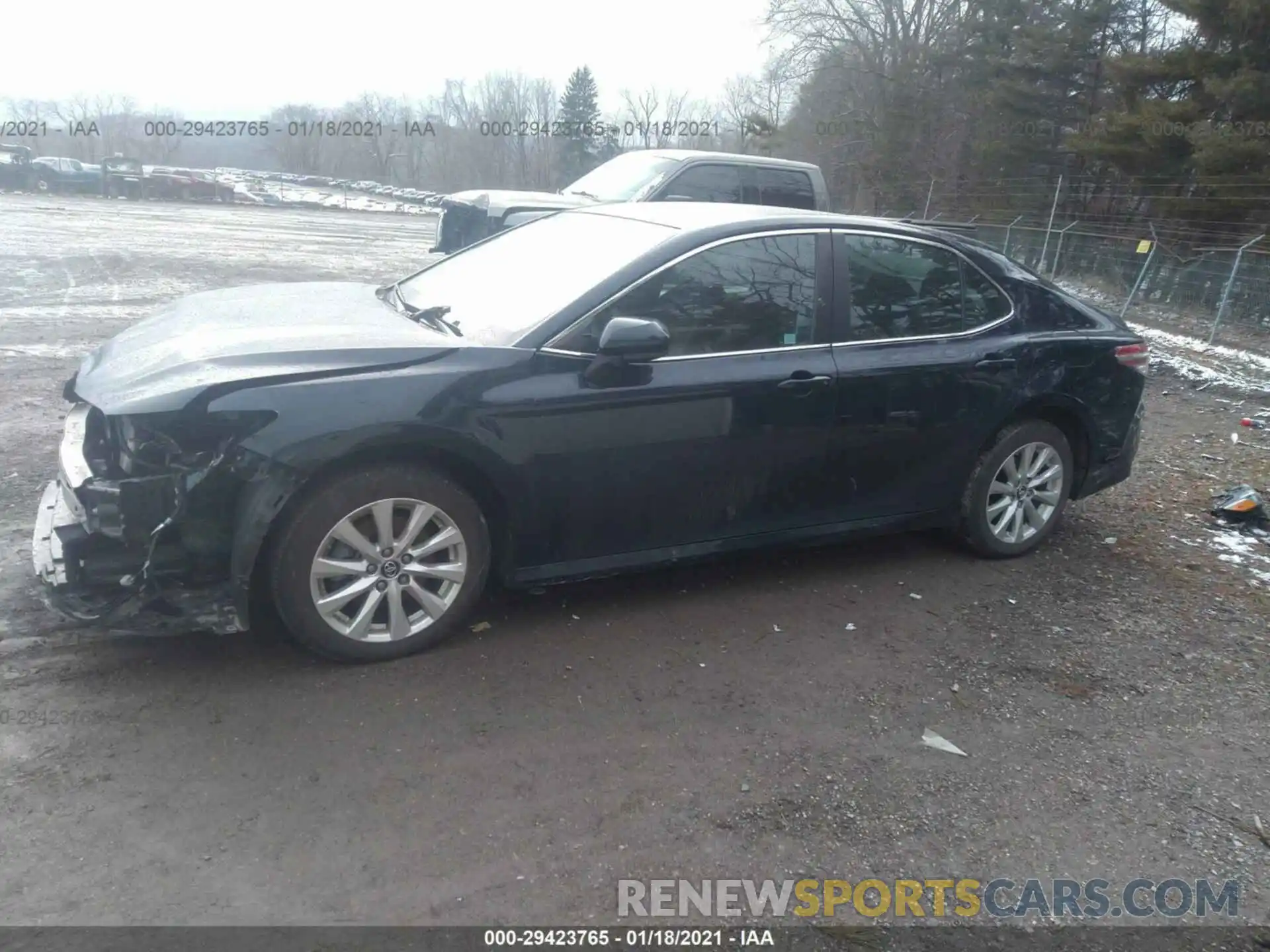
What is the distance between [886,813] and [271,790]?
6.19 ft

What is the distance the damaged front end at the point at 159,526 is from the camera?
3.22 meters

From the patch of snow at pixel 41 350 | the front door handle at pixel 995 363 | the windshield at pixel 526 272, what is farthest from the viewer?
the patch of snow at pixel 41 350

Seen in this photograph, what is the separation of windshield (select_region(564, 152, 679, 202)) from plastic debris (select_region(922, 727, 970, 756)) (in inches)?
304

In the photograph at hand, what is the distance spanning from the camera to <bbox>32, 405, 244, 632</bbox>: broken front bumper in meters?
3.25

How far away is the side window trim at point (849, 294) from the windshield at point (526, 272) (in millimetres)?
813

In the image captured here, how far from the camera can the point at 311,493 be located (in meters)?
3.41

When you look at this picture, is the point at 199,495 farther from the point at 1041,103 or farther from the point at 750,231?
the point at 1041,103

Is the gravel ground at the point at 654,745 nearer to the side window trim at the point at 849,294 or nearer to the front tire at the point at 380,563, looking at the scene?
the front tire at the point at 380,563

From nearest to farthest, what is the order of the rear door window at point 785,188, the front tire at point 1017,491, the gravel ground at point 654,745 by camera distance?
the gravel ground at point 654,745 → the front tire at point 1017,491 → the rear door window at point 785,188

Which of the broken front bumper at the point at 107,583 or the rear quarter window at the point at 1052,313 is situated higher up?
the rear quarter window at the point at 1052,313

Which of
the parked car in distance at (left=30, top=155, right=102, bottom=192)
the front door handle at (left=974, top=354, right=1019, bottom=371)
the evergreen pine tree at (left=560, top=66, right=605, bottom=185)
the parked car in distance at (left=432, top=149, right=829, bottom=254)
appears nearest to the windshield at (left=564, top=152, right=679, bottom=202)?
the parked car in distance at (left=432, top=149, right=829, bottom=254)

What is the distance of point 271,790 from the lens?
9.62 ft

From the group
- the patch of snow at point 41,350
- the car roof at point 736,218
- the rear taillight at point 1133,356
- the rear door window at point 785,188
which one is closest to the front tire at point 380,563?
the car roof at point 736,218

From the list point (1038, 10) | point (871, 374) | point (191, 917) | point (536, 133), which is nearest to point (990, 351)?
point (871, 374)
